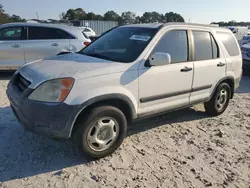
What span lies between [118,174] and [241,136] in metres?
2.35

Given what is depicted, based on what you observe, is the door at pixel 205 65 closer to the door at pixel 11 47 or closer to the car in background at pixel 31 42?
the car in background at pixel 31 42

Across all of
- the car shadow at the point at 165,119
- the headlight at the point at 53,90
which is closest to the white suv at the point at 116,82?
the headlight at the point at 53,90

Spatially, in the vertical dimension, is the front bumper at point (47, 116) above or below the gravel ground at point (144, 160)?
above

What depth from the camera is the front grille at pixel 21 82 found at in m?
3.23

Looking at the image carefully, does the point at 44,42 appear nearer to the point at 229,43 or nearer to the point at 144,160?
the point at 229,43

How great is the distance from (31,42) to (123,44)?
4605 millimetres

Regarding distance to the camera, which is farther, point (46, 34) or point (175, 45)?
point (46, 34)

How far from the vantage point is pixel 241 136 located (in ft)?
14.2

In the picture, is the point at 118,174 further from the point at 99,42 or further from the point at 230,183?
the point at 99,42

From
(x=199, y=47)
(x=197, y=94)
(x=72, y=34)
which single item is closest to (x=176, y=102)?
(x=197, y=94)

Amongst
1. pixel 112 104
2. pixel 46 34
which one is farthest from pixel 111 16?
pixel 112 104

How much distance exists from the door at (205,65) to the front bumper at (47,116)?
227 centimetres

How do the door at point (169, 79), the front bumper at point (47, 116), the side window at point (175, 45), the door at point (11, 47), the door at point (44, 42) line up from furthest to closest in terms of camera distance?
the door at point (44, 42) < the door at point (11, 47) < the side window at point (175, 45) < the door at point (169, 79) < the front bumper at point (47, 116)

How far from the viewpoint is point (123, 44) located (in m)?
3.96
